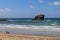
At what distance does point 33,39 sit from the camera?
39.4 feet

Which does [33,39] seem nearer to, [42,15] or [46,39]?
[46,39]

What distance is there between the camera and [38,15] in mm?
53031

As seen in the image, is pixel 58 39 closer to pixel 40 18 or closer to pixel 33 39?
pixel 33 39

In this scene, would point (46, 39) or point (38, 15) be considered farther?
point (38, 15)

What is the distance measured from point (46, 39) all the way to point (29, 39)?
1.17m

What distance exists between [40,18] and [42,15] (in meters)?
1.81

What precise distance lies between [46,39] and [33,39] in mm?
887

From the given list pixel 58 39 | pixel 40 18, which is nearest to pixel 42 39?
pixel 58 39

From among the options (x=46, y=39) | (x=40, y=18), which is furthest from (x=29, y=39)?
(x=40, y=18)

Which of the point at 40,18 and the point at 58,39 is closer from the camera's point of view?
the point at 58,39

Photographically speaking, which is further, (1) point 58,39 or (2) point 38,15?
(2) point 38,15

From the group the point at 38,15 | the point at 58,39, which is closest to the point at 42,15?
the point at 38,15

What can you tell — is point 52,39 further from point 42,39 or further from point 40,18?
point 40,18

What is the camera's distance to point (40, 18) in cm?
5125
